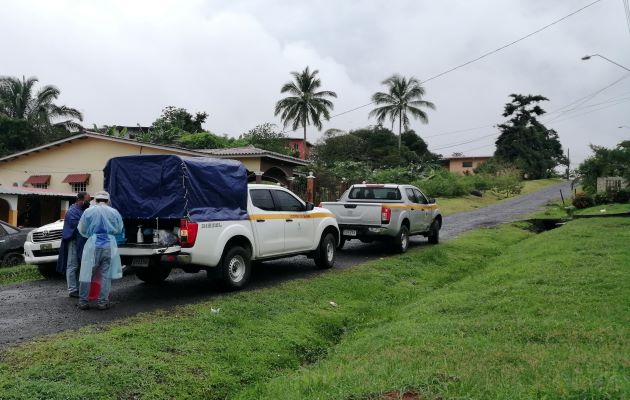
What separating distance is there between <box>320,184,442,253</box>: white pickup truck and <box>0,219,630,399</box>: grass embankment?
3904 millimetres

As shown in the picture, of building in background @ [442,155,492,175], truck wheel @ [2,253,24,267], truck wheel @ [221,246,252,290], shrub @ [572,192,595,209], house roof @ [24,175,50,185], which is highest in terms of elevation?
building in background @ [442,155,492,175]

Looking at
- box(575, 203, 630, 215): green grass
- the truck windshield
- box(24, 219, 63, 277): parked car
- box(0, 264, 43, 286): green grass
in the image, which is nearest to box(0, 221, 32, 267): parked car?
box(0, 264, 43, 286): green grass

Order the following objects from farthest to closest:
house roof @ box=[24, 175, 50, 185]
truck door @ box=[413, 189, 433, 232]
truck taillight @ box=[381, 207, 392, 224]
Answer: house roof @ box=[24, 175, 50, 185]
truck door @ box=[413, 189, 433, 232]
truck taillight @ box=[381, 207, 392, 224]

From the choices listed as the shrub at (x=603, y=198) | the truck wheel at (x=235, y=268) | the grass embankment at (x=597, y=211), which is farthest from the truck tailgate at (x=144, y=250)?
the shrub at (x=603, y=198)

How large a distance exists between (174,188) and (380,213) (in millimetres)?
6368

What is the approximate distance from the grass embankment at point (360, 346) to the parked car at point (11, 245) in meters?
8.04

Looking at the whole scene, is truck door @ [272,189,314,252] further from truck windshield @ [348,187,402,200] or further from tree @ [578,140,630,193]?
tree @ [578,140,630,193]

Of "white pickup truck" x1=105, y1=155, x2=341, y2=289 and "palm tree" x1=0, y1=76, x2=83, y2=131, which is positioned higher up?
"palm tree" x1=0, y1=76, x2=83, y2=131

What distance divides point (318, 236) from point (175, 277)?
302cm

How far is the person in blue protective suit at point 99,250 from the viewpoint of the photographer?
7.53 meters

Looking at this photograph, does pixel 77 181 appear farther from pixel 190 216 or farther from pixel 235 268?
pixel 190 216

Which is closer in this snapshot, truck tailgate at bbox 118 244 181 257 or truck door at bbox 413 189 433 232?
truck tailgate at bbox 118 244 181 257

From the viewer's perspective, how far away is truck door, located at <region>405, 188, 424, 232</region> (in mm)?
14820

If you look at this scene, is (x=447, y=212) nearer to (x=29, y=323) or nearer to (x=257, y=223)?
(x=257, y=223)
